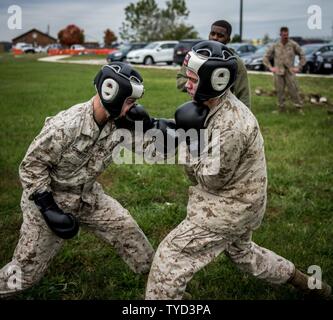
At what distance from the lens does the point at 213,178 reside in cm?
279

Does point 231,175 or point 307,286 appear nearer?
point 231,175

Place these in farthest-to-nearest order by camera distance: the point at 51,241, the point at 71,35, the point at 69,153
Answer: the point at 71,35, the point at 51,241, the point at 69,153

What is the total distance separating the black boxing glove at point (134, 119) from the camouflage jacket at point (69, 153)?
0.32ft

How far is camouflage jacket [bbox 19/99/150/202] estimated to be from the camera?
9.97 feet

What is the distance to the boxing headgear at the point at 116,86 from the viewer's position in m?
2.99

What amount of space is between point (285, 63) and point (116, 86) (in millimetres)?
8776

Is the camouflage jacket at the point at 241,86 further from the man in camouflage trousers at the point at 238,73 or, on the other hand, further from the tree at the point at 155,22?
the tree at the point at 155,22

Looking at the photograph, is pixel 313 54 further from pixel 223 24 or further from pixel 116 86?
pixel 116 86

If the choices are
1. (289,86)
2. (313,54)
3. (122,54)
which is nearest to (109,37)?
(122,54)

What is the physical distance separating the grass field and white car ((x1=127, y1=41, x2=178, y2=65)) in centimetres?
1927

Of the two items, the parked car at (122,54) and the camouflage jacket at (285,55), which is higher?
the parked car at (122,54)

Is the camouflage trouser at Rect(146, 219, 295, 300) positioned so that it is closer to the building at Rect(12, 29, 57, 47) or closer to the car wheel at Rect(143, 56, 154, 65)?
the car wheel at Rect(143, 56, 154, 65)

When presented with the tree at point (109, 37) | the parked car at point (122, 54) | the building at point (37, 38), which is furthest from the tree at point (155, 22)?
the building at point (37, 38)

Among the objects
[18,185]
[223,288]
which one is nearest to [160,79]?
[18,185]
